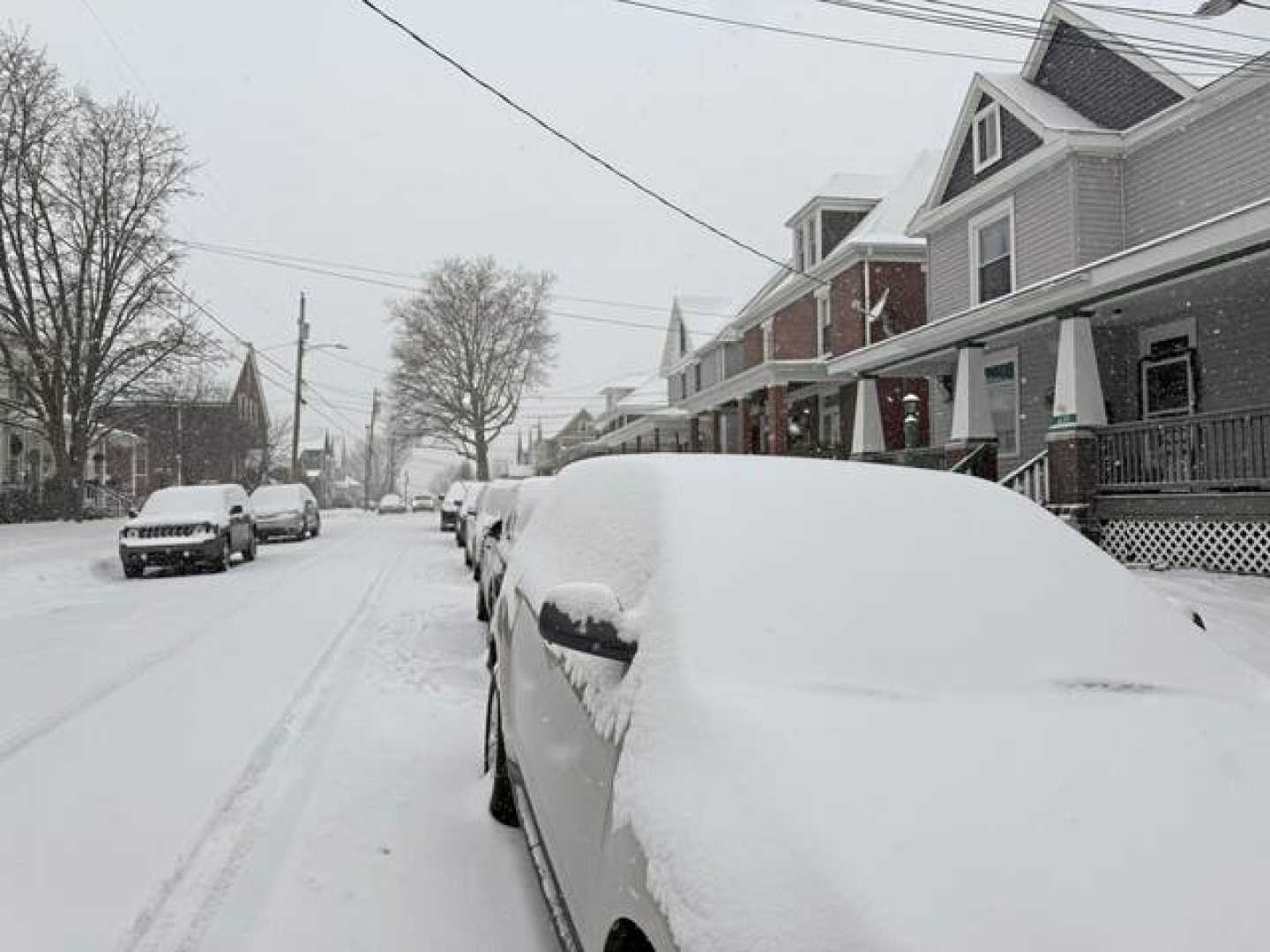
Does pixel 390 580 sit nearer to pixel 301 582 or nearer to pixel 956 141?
pixel 301 582

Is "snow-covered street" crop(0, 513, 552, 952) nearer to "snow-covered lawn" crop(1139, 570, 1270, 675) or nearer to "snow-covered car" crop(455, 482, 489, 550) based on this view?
"snow-covered lawn" crop(1139, 570, 1270, 675)

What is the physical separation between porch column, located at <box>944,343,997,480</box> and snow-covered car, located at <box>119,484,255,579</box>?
12.4 m

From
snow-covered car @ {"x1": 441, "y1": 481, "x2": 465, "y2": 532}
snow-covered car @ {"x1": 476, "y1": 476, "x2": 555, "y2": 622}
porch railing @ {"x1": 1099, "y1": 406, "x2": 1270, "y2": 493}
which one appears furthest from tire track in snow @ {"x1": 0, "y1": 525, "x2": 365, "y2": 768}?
snow-covered car @ {"x1": 441, "y1": 481, "x2": 465, "y2": 532}

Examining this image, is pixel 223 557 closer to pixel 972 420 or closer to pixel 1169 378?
pixel 972 420

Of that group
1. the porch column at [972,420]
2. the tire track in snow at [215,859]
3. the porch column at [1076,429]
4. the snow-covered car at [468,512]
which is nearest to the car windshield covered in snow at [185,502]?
the snow-covered car at [468,512]

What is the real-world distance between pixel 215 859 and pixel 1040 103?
1759 centimetres

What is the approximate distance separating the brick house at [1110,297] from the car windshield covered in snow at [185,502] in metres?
12.2

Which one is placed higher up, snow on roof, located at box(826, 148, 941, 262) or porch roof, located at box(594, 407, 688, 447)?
snow on roof, located at box(826, 148, 941, 262)

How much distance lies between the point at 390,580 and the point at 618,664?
41.4 feet

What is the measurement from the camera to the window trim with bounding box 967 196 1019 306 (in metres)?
17.0

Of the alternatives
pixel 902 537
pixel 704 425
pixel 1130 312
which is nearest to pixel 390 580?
pixel 1130 312

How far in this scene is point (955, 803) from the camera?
178 cm

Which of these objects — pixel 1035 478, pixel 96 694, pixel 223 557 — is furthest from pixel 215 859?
pixel 223 557

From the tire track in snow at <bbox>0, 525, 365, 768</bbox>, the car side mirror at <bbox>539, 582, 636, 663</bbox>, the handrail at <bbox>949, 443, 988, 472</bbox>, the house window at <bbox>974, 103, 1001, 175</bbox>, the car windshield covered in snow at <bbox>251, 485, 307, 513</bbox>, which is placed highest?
the house window at <bbox>974, 103, 1001, 175</bbox>
